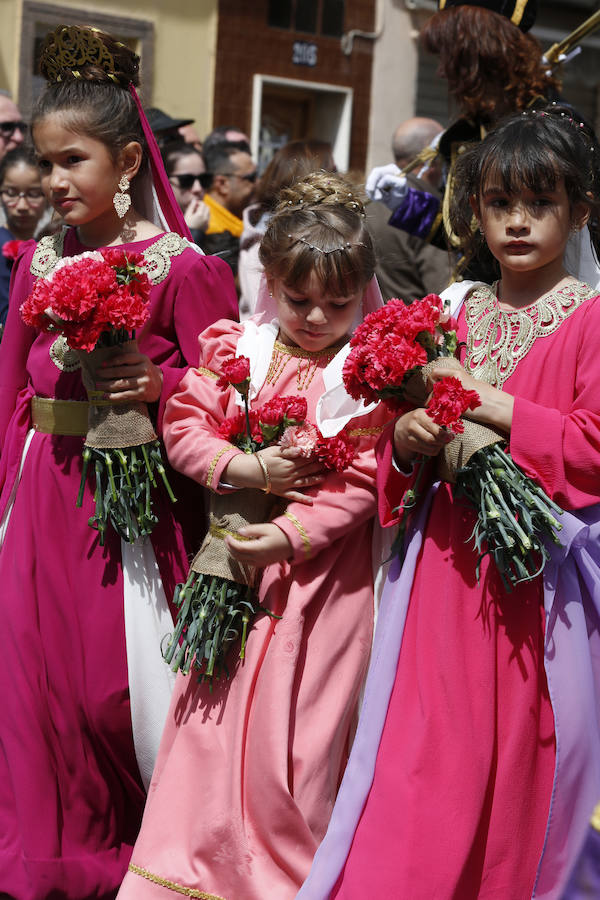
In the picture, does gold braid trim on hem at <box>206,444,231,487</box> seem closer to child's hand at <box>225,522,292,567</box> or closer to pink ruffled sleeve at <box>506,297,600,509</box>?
child's hand at <box>225,522,292,567</box>

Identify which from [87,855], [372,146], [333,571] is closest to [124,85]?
[333,571]

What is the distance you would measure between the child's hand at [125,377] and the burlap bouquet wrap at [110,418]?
11 millimetres

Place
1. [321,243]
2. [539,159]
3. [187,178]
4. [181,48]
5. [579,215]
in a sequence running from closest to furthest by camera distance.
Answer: [539,159] < [579,215] < [321,243] < [187,178] < [181,48]

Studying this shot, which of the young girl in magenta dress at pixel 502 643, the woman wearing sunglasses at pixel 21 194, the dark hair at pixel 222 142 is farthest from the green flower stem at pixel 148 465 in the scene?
the dark hair at pixel 222 142

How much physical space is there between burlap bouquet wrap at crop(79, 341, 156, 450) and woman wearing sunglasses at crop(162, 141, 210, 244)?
3.42 metres

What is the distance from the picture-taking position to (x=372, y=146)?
1371cm

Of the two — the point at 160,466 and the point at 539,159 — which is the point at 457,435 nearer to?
the point at 539,159

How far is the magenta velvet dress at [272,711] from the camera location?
2.97 metres

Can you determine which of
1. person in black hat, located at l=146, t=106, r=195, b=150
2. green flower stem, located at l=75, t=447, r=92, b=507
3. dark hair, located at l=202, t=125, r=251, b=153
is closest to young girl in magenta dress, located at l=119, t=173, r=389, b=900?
green flower stem, located at l=75, t=447, r=92, b=507

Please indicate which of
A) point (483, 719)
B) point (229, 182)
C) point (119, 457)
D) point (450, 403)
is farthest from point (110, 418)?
point (229, 182)

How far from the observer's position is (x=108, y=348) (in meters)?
3.18

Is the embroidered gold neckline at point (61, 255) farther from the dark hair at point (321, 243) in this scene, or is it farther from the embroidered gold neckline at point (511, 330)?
the embroidered gold neckline at point (511, 330)

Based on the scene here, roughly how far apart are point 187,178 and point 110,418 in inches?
148

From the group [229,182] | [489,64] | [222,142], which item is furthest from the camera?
[222,142]
